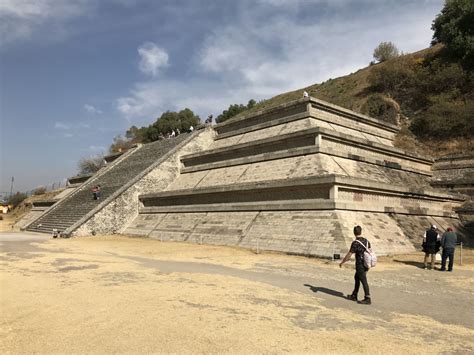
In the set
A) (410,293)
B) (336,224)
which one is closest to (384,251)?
(336,224)

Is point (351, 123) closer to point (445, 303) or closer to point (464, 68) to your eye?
point (464, 68)

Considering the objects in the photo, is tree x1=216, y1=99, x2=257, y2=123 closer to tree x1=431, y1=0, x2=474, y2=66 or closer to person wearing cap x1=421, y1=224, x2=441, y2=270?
tree x1=431, y1=0, x2=474, y2=66

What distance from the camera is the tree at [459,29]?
27.8 metres

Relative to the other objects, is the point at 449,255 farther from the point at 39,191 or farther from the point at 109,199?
the point at 39,191

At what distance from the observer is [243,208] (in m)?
16.5

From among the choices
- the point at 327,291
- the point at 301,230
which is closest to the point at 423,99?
the point at 301,230

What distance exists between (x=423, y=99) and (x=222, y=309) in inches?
1067

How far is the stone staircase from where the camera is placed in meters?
21.5

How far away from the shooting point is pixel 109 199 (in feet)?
68.3

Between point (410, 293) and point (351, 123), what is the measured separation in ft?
53.7

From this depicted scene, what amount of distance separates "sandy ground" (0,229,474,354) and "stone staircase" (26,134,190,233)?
11478 millimetres

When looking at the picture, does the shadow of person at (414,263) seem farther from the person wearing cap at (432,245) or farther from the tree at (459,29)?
the tree at (459,29)

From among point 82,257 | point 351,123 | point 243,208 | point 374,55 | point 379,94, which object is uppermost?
point 374,55

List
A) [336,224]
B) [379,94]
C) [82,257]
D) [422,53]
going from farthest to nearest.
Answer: [422,53] < [379,94] < [336,224] < [82,257]
